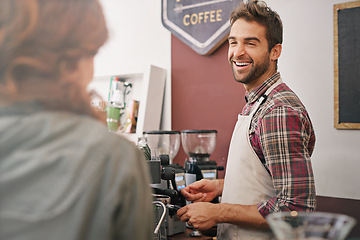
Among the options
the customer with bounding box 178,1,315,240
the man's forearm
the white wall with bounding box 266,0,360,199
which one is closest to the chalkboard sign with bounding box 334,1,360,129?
the white wall with bounding box 266,0,360,199

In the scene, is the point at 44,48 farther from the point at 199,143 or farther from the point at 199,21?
the point at 199,21

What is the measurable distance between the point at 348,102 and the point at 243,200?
1.23 meters

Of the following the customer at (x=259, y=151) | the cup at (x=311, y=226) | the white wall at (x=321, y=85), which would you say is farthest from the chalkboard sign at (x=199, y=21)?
the cup at (x=311, y=226)

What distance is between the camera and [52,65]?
0.72 metres

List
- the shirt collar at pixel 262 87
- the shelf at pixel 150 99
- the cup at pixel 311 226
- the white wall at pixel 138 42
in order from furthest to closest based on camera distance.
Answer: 1. the white wall at pixel 138 42
2. the shelf at pixel 150 99
3. the shirt collar at pixel 262 87
4. the cup at pixel 311 226

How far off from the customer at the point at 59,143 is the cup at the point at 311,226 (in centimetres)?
26

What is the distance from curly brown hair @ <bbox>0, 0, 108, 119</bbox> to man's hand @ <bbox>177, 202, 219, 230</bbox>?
42.0 inches

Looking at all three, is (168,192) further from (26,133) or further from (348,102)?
(348,102)

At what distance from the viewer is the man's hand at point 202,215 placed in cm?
166

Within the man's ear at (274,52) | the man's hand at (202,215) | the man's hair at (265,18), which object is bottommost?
the man's hand at (202,215)

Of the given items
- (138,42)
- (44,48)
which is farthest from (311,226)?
(138,42)

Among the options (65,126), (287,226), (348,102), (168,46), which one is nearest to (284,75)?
(348,102)

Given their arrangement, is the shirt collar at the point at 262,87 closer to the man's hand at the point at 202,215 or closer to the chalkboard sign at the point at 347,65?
the man's hand at the point at 202,215

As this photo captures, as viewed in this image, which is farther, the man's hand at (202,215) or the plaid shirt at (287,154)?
the man's hand at (202,215)
